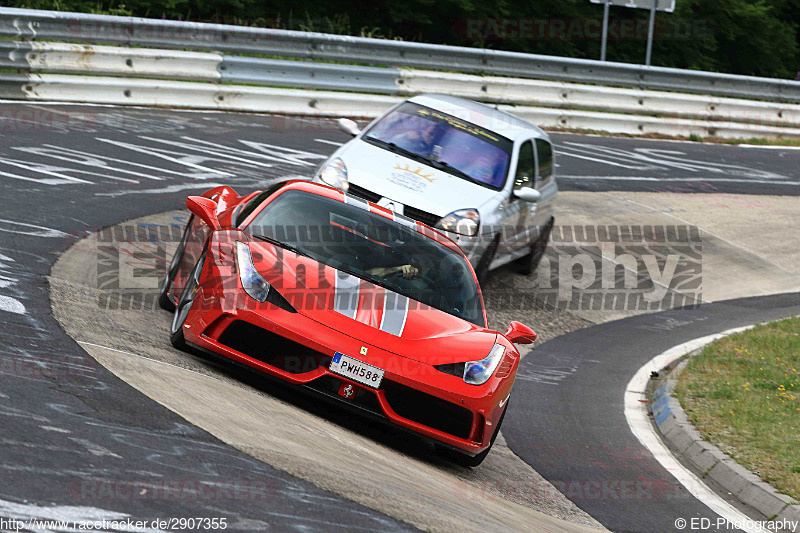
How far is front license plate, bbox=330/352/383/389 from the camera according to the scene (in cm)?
596

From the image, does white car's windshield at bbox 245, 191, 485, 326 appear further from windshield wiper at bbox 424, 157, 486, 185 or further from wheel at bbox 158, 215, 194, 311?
windshield wiper at bbox 424, 157, 486, 185

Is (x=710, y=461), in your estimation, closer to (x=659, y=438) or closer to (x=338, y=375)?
(x=659, y=438)

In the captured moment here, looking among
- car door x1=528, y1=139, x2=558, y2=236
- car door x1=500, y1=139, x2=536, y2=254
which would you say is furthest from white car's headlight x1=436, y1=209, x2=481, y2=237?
car door x1=528, y1=139, x2=558, y2=236

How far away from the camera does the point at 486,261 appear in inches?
405

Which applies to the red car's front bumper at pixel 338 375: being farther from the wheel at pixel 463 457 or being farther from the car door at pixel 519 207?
the car door at pixel 519 207

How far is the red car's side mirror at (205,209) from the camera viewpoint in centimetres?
705

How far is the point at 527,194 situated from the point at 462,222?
114 centimetres

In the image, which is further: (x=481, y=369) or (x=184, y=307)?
(x=184, y=307)

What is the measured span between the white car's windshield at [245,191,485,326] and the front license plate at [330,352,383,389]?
2.76ft

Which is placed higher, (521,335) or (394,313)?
(394,313)

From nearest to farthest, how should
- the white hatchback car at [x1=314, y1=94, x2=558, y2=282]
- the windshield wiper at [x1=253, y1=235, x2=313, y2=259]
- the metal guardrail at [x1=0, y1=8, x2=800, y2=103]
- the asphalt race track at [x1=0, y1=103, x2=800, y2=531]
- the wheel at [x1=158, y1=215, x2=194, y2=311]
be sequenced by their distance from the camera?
the asphalt race track at [x1=0, y1=103, x2=800, y2=531]
the windshield wiper at [x1=253, y1=235, x2=313, y2=259]
the wheel at [x1=158, y1=215, x2=194, y2=311]
the white hatchback car at [x1=314, y1=94, x2=558, y2=282]
the metal guardrail at [x1=0, y1=8, x2=800, y2=103]

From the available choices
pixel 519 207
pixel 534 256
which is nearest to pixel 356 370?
pixel 519 207

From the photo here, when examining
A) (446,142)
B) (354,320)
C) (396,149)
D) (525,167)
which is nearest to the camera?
(354,320)

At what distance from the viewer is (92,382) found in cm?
532
